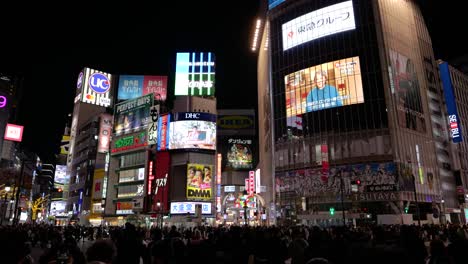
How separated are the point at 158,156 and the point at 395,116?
44.7 meters

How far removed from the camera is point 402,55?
62.0 m

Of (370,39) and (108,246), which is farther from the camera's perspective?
(370,39)

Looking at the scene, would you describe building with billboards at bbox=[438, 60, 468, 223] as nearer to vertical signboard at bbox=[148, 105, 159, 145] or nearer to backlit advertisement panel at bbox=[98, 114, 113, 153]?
vertical signboard at bbox=[148, 105, 159, 145]

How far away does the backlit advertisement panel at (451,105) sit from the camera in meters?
62.9

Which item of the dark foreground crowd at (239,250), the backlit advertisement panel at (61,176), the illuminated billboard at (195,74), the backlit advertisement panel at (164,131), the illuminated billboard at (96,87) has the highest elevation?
the illuminated billboard at (96,87)

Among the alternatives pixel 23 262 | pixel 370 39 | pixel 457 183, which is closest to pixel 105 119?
pixel 370 39

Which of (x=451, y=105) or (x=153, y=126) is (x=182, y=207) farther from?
(x=451, y=105)

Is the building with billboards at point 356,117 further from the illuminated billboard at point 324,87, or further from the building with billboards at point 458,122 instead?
the building with billboards at point 458,122

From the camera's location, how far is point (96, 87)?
112125 millimetres

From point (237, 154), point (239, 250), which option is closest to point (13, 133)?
point (239, 250)

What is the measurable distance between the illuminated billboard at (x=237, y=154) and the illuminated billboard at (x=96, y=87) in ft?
134

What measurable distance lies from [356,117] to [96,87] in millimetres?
84652

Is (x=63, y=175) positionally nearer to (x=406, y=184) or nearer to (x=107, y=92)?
(x=107, y=92)

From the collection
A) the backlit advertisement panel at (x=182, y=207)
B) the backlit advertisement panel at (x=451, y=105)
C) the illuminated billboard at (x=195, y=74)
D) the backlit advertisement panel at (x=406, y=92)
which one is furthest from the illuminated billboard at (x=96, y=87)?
the backlit advertisement panel at (x=451, y=105)
